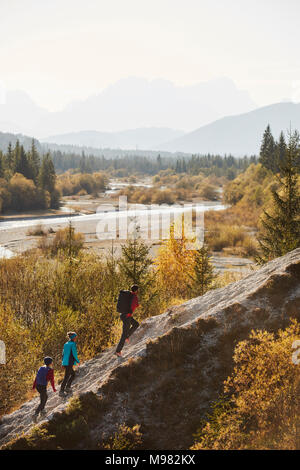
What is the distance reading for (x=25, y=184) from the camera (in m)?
78.4

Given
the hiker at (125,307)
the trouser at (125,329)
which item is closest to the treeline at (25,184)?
the trouser at (125,329)

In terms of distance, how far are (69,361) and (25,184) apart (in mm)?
74760

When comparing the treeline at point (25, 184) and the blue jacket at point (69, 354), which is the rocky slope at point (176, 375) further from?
the treeline at point (25, 184)

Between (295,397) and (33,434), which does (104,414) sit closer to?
(33,434)

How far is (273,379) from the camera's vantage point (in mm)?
6969

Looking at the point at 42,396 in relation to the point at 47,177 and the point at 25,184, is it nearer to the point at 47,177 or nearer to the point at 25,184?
the point at 25,184

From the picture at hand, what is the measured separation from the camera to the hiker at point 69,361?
325 inches

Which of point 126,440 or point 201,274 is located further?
point 201,274

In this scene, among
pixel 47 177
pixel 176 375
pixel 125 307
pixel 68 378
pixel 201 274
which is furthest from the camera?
pixel 47 177

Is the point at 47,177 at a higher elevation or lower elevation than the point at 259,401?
higher

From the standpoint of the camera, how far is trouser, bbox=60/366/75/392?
8.49m

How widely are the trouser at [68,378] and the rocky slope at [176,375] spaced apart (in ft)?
0.63

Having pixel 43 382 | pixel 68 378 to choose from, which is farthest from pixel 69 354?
pixel 43 382

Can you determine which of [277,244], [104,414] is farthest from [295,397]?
[277,244]
